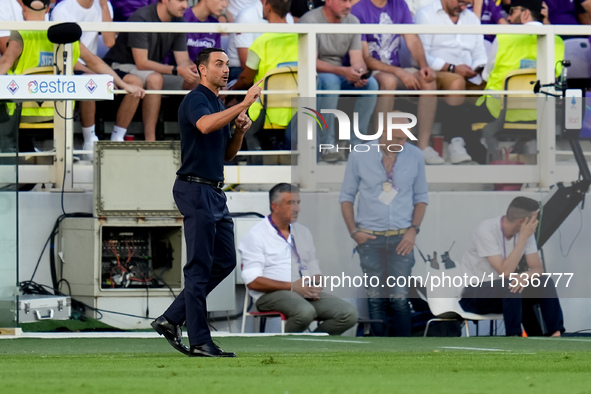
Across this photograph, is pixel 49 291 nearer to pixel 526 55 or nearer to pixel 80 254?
pixel 80 254

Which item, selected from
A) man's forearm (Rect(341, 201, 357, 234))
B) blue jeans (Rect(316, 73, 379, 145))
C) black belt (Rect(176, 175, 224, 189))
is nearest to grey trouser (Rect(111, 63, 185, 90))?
blue jeans (Rect(316, 73, 379, 145))

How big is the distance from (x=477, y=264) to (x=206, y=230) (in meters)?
4.74

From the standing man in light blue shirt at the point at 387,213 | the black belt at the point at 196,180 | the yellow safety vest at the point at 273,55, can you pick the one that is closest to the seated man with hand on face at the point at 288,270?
the standing man in light blue shirt at the point at 387,213

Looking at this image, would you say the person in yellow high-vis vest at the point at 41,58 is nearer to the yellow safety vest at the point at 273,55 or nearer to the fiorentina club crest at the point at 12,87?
the yellow safety vest at the point at 273,55

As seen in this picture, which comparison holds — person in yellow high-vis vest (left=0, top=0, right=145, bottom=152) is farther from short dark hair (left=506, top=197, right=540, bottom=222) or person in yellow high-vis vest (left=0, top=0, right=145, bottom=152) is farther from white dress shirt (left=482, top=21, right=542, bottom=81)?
short dark hair (left=506, top=197, right=540, bottom=222)

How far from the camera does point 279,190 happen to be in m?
11.2

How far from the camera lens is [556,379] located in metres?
5.54

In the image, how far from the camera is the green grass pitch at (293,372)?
16.6 feet

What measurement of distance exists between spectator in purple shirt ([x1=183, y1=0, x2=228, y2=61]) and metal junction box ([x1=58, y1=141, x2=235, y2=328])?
1467 millimetres

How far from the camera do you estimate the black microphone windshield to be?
10.8 meters

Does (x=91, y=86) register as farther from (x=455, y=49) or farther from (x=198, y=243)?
(x=455, y=49)

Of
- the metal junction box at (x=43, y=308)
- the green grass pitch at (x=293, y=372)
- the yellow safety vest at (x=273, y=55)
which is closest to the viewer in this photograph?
the green grass pitch at (x=293, y=372)

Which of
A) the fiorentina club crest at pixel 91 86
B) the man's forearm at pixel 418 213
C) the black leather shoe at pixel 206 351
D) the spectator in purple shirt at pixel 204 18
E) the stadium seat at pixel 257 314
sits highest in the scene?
the spectator in purple shirt at pixel 204 18

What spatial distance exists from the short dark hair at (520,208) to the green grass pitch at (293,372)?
10.1 feet
